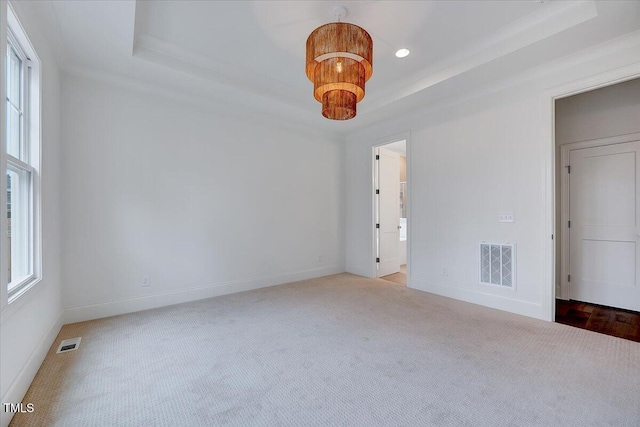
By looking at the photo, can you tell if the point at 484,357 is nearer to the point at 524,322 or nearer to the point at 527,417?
the point at 527,417

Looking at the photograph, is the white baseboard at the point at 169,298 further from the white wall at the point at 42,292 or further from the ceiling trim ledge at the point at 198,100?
the ceiling trim ledge at the point at 198,100

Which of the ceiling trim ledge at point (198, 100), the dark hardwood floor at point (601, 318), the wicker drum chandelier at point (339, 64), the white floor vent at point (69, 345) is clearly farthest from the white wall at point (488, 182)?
the white floor vent at point (69, 345)

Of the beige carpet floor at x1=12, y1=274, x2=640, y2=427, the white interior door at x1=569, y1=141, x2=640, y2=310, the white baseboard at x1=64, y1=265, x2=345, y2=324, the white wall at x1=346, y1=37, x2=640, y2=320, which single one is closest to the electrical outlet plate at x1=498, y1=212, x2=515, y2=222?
the white wall at x1=346, y1=37, x2=640, y2=320

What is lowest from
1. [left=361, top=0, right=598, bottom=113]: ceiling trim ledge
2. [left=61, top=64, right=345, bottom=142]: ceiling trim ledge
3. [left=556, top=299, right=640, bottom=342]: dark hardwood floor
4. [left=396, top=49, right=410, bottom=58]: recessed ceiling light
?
[left=556, top=299, right=640, bottom=342]: dark hardwood floor

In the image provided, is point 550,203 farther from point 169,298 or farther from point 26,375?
point 26,375

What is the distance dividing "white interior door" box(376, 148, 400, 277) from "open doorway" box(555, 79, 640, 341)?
8.30ft

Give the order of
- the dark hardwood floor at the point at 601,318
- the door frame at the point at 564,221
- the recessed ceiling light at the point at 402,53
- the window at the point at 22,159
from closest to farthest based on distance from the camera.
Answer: the window at the point at 22,159 → the dark hardwood floor at the point at 601,318 → the recessed ceiling light at the point at 402,53 → the door frame at the point at 564,221

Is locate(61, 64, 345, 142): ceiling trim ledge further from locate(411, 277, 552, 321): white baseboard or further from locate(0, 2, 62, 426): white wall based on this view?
locate(411, 277, 552, 321): white baseboard

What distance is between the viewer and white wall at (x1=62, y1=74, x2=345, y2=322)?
3.14 m

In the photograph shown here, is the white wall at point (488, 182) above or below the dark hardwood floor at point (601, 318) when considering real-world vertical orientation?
above

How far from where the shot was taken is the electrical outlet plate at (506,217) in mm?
3386

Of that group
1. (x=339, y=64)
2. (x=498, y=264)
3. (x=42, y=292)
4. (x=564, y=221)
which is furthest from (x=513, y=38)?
(x=42, y=292)

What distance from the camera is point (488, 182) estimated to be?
3.60m

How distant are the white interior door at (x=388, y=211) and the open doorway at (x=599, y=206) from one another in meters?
2.53
